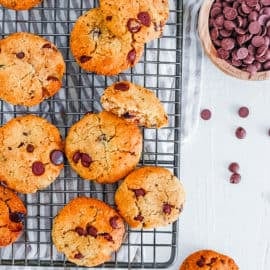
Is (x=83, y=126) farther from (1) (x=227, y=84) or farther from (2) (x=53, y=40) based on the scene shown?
(1) (x=227, y=84)

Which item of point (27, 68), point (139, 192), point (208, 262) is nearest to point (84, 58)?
point (27, 68)

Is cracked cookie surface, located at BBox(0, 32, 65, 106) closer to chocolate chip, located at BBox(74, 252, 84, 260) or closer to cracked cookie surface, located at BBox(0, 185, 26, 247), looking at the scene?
cracked cookie surface, located at BBox(0, 185, 26, 247)

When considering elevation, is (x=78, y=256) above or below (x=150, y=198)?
Answer: below

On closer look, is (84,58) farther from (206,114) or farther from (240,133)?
(240,133)

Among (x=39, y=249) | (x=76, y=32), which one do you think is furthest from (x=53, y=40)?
(x=39, y=249)

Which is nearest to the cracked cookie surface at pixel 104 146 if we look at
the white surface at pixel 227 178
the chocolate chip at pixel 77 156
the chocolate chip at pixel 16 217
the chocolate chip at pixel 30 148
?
the chocolate chip at pixel 77 156

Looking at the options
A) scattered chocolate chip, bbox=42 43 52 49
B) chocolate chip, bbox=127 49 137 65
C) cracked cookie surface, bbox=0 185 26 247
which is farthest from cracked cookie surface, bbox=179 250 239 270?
scattered chocolate chip, bbox=42 43 52 49

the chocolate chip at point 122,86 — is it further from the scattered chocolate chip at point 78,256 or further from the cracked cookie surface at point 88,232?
the scattered chocolate chip at point 78,256
